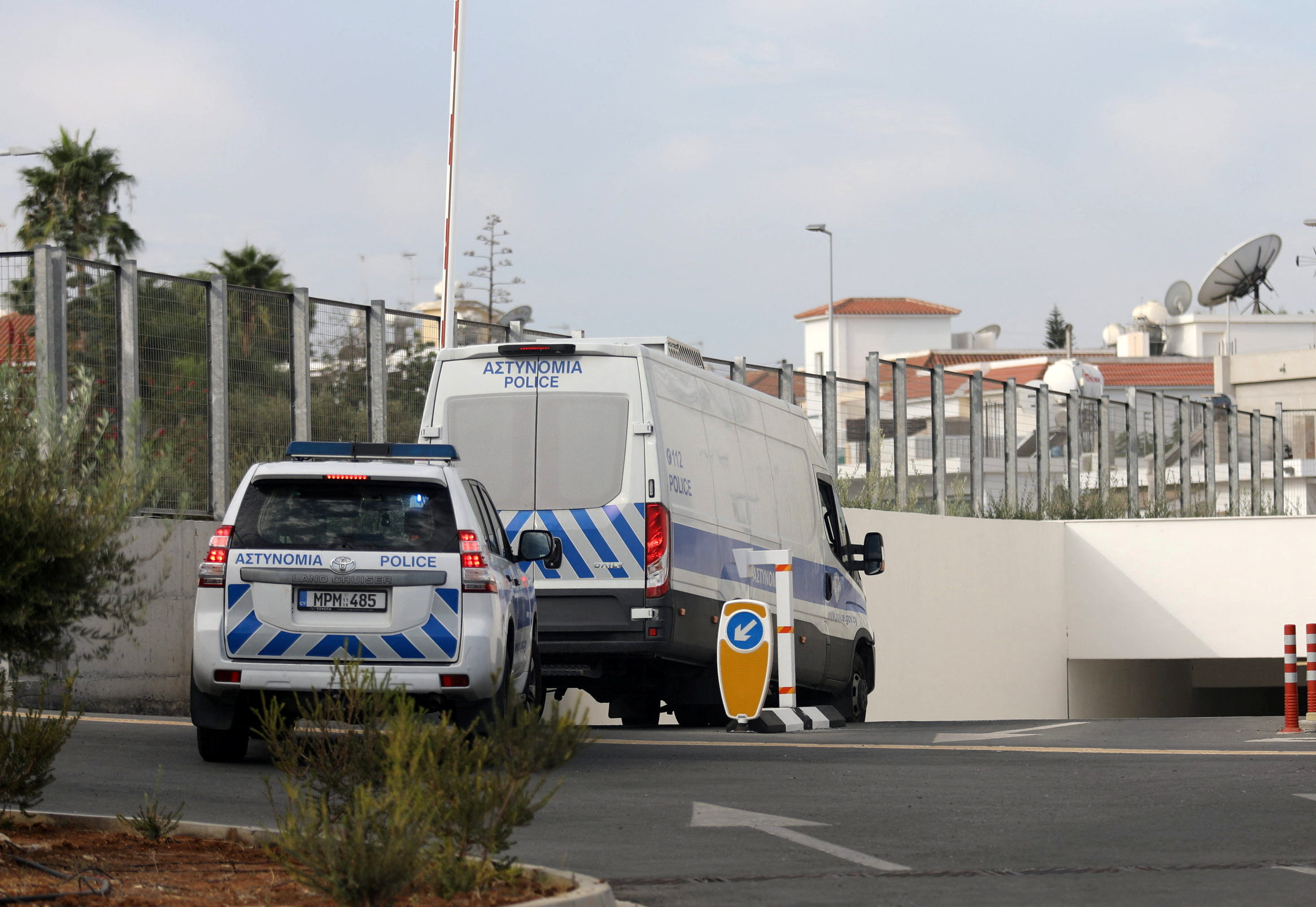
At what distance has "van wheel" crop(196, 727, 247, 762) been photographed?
10.8 meters

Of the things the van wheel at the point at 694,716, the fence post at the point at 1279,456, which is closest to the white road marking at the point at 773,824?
the van wheel at the point at 694,716

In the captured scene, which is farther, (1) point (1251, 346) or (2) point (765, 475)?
(1) point (1251, 346)

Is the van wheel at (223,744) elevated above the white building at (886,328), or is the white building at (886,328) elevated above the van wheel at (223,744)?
the white building at (886,328)

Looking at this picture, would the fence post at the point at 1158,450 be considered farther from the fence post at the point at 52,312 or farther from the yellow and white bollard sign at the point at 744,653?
A: the fence post at the point at 52,312

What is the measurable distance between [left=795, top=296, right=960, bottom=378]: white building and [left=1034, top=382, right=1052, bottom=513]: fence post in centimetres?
7939

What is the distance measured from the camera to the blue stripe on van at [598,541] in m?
13.8

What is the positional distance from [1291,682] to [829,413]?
9.25 meters

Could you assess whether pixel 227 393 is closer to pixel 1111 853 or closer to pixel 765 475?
pixel 765 475

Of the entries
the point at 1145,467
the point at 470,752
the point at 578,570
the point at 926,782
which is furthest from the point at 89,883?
the point at 1145,467

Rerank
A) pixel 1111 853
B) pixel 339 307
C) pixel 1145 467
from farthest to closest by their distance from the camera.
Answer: pixel 1145 467
pixel 339 307
pixel 1111 853

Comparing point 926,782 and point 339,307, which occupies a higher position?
point 339,307

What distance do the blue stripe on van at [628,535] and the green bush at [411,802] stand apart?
280 inches

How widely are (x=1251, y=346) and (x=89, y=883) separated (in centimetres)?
10582

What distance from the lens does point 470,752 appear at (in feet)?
19.9
